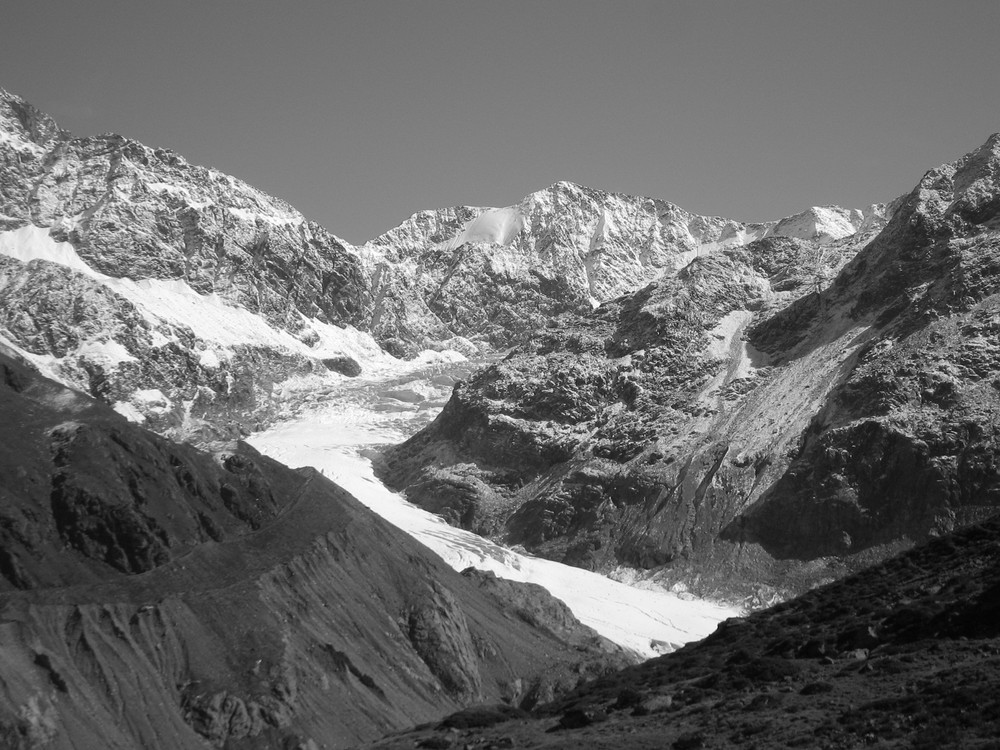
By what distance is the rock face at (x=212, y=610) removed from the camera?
86.2m

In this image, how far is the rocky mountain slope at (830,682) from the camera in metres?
45.9

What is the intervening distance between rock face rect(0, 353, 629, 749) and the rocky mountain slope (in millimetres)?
17293

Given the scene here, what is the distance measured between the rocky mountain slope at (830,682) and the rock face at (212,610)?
17.3m

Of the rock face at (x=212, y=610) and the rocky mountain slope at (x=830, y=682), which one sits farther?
the rock face at (x=212, y=610)

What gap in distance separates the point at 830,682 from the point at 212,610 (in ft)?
193

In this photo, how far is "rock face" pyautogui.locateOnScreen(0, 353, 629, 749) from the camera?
8618 centimetres

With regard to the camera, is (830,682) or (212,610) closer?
(830,682)

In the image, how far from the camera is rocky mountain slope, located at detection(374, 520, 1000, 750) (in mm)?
45875

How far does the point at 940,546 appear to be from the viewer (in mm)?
81562

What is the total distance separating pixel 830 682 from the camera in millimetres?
54781

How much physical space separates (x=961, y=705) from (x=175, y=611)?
67.4 metres

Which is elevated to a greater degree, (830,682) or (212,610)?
(212,610)

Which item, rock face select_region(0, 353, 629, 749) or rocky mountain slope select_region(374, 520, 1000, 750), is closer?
rocky mountain slope select_region(374, 520, 1000, 750)

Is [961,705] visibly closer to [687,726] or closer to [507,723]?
[687,726]
